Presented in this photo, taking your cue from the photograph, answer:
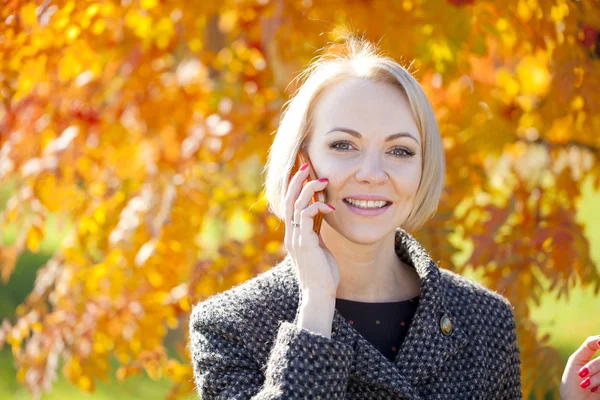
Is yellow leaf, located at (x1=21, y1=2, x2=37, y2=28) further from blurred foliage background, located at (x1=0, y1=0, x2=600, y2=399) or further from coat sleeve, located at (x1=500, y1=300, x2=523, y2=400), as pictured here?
coat sleeve, located at (x1=500, y1=300, x2=523, y2=400)

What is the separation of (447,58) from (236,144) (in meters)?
1.00

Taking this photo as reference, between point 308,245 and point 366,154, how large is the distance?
0.29 m

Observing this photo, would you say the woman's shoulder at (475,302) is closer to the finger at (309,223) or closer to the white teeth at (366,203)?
the white teeth at (366,203)

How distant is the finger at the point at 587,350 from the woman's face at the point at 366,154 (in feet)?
1.91

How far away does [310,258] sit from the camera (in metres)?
2.12

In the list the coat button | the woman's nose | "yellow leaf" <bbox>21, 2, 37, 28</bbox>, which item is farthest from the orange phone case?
"yellow leaf" <bbox>21, 2, 37, 28</bbox>

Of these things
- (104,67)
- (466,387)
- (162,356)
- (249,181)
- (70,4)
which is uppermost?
(70,4)

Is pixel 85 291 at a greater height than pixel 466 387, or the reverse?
pixel 466 387

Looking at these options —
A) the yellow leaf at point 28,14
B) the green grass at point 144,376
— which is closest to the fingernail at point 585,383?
the green grass at point 144,376

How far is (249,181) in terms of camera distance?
15.3ft

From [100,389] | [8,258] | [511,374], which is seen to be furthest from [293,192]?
[100,389]

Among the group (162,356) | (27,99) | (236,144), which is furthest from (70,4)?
(162,356)

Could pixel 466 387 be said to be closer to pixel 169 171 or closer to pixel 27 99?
pixel 169 171

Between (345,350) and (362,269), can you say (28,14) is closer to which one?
(362,269)
